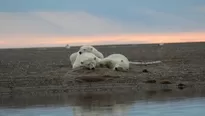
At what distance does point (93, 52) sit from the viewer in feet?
88.3

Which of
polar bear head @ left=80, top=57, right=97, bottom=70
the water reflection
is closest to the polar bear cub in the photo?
polar bear head @ left=80, top=57, right=97, bottom=70

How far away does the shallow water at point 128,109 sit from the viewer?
1345 centimetres

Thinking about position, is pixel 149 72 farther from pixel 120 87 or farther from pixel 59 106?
pixel 59 106

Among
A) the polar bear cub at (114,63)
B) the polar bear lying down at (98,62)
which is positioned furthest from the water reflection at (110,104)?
the polar bear cub at (114,63)

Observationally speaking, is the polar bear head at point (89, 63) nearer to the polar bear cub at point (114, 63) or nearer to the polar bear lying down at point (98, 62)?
the polar bear lying down at point (98, 62)

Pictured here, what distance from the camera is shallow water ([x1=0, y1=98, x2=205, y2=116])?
13445 millimetres

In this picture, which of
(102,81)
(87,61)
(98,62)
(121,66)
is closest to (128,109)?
(102,81)

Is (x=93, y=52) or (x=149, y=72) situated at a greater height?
(x=93, y=52)

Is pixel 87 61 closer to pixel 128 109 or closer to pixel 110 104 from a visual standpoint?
pixel 110 104

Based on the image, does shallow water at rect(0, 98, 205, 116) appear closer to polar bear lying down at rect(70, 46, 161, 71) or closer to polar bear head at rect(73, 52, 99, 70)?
polar bear head at rect(73, 52, 99, 70)

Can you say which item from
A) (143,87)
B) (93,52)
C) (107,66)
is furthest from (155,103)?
(93,52)

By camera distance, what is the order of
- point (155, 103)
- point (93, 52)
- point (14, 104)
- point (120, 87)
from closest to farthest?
point (155, 103), point (14, 104), point (120, 87), point (93, 52)

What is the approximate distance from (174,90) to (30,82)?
6195 millimetres

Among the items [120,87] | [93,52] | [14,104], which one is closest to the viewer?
[14,104]
